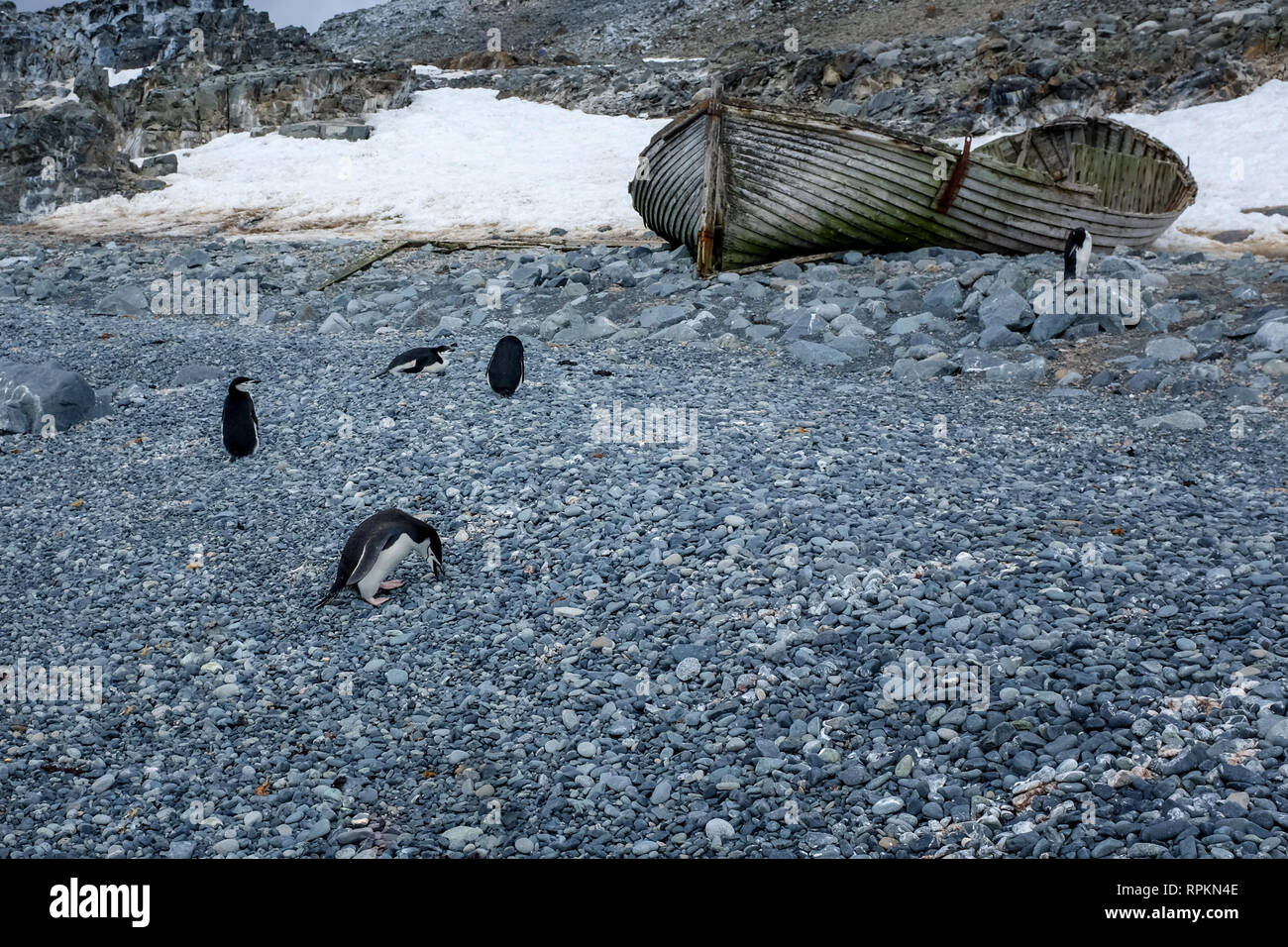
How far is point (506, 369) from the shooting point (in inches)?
349

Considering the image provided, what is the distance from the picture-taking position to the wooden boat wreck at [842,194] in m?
12.2

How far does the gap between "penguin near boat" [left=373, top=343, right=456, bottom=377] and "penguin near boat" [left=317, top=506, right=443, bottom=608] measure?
3870mm

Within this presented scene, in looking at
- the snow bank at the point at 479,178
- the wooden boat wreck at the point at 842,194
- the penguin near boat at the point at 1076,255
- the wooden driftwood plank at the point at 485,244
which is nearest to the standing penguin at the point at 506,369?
A: the wooden boat wreck at the point at 842,194

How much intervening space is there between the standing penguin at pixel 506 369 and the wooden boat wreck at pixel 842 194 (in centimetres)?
429

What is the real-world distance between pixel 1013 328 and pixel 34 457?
9.11m

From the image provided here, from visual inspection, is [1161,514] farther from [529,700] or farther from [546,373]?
[546,373]

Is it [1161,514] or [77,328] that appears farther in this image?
[77,328]

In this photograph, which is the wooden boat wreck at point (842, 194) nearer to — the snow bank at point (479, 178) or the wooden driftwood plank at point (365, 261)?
the snow bank at point (479, 178)

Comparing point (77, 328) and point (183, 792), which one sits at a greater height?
point (77, 328)

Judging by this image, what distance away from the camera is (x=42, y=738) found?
4.64m

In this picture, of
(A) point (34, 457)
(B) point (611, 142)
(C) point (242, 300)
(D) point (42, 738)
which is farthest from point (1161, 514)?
(B) point (611, 142)

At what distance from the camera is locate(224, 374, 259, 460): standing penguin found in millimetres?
7949

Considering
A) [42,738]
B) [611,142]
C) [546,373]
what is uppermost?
[611,142]
